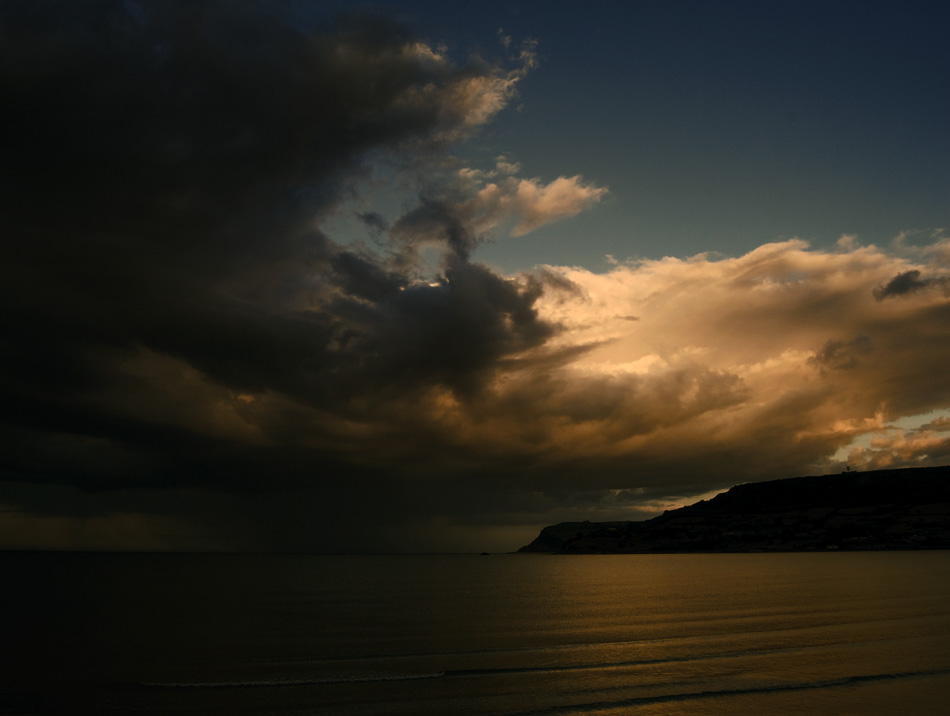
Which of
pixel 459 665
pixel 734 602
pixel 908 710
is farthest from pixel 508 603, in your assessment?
pixel 908 710

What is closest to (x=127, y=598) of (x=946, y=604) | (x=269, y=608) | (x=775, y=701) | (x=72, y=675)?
(x=269, y=608)

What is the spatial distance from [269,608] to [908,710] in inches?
2967

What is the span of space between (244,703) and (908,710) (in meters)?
35.1

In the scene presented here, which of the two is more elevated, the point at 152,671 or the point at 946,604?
the point at 152,671

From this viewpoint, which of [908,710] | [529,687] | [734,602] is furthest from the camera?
[734,602]

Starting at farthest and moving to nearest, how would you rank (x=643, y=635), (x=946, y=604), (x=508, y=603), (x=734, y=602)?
(x=508, y=603) → (x=734, y=602) → (x=946, y=604) → (x=643, y=635)

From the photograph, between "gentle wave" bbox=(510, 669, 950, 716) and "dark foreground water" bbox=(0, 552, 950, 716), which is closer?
"gentle wave" bbox=(510, 669, 950, 716)

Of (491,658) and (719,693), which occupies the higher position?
(491,658)

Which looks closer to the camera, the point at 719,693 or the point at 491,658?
the point at 719,693

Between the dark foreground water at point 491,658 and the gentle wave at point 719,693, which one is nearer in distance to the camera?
the gentle wave at point 719,693

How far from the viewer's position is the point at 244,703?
3441 cm

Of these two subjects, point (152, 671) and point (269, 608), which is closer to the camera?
point (152, 671)

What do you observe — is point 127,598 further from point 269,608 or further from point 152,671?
point 152,671

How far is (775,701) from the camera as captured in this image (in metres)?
33.8
